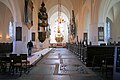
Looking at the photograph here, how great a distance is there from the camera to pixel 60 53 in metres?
25.5

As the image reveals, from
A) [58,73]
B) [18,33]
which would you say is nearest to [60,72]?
[58,73]

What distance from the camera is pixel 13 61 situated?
923cm

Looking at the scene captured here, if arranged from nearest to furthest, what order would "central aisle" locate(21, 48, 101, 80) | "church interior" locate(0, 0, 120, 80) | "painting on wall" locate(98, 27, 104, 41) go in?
1. "central aisle" locate(21, 48, 101, 80)
2. "church interior" locate(0, 0, 120, 80)
3. "painting on wall" locate(98, 27, 104, 41)

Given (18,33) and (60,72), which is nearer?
(60,72)

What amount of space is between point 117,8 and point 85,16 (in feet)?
16.1

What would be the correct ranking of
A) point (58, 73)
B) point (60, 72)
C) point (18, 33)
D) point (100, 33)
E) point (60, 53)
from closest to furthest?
point (58, 73), point (60, 72), point (18, 33), point (100, 33), point (60, 53)

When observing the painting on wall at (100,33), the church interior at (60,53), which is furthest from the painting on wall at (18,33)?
the painting on wall at (100,33)

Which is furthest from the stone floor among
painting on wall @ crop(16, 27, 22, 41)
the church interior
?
painting on wall @ crop(16, 27, 22, 41)

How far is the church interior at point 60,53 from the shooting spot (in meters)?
9.27

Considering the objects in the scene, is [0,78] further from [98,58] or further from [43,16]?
[43,16]

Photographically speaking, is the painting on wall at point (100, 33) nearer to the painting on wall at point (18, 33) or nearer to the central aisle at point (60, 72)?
the painting on wall at point (18, 33)

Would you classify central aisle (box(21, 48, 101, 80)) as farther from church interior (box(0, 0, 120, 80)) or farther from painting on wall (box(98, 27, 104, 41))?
painting on wall (box(98, 27, 104, 41))

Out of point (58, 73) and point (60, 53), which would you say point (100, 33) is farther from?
point (58, 73)

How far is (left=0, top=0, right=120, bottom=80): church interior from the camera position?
927 cm
